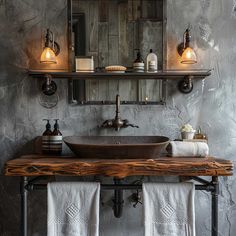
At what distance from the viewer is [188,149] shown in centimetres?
180

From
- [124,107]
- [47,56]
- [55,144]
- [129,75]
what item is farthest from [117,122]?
[47,56]

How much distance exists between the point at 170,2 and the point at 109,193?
4.93ft

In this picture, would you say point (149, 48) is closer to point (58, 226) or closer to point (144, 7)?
point (144, 7)

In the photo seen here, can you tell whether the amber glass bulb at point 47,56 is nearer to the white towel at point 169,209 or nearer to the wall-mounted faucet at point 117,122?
the wall-mounted faucet at point 117,122

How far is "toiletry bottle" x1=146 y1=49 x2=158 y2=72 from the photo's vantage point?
204cm

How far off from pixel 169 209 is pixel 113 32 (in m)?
1.30

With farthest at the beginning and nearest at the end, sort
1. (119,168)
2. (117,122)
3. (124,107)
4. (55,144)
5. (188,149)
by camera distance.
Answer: (124,107) → (117,122) → (55,144) → (188,149) → (119,168)

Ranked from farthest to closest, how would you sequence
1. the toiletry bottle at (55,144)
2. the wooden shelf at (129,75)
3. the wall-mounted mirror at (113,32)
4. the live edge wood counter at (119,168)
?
the wall-mounted mirror at (113,32) → the wooden shelf at (129,75) → the toiletry bottle at (55,144) → the live edge wood counter at (119,168)

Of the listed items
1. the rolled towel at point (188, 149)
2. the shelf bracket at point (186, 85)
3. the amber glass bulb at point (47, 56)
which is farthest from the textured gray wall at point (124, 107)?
the rolled towel at point (188, 149)

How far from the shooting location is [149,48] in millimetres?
2119

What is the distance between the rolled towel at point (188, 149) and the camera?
180 cm

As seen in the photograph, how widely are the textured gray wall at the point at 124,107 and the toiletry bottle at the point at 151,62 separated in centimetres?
14

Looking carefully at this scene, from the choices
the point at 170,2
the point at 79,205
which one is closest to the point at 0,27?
the point at 170,2

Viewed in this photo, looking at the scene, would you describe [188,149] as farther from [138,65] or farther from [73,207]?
[73,207]
